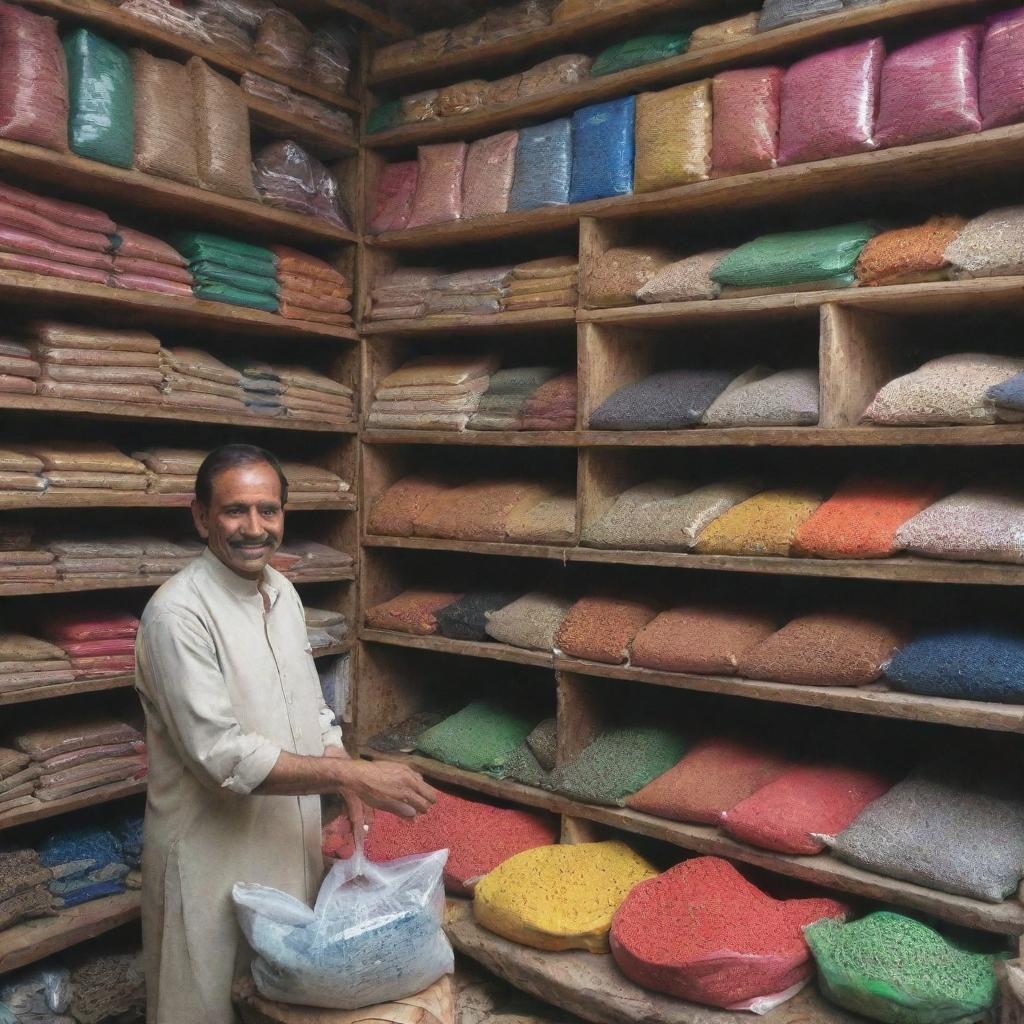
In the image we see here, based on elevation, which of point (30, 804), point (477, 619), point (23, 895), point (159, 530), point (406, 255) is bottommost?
point (23, 895)

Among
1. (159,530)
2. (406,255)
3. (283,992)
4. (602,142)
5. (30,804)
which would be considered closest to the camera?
(283,992)

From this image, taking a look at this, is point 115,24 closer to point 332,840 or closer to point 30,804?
point 30,804

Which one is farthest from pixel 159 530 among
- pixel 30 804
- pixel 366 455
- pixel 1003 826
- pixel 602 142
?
pixel 1003 826

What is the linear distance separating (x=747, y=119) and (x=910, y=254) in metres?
0.55

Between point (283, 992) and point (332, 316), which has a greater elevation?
point (332, 316)

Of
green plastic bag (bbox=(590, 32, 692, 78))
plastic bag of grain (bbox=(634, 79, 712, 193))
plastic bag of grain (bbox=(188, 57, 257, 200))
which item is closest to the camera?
plastic bag of grain (bbox=(634, 79, 712, 193))

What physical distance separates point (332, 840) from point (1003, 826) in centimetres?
170

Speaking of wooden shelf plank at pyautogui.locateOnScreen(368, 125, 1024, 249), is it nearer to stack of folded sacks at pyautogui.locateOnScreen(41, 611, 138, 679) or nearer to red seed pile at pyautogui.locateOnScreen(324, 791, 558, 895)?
stack of folded sacks at pyautogui.locateOnScreen(41, 611, 138, 679)

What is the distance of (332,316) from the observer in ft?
11.0

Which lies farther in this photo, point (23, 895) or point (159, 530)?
point (159, 530)

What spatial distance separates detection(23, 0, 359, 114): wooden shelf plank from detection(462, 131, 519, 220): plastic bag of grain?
55 centimetres

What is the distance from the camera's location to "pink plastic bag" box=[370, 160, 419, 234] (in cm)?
329

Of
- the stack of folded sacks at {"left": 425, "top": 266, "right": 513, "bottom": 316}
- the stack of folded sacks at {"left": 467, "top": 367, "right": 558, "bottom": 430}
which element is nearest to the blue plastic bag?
the stack of folded sacks at {"left": 425, "top": 266, "right": 513, "bottom": 316}

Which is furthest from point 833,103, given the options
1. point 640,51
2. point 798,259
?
point 640,51
